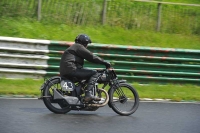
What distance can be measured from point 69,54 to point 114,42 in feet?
22.6

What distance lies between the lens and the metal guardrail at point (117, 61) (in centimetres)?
1483

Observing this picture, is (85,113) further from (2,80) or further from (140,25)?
(140,25)

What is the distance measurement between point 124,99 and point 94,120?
1209 millimetres

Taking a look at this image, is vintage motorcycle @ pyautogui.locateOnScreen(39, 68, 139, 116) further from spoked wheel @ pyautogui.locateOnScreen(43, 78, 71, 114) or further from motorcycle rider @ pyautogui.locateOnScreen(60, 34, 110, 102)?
motorcycle rider @ pyautogui.locateOnScreen(60, 34, 110, 102)

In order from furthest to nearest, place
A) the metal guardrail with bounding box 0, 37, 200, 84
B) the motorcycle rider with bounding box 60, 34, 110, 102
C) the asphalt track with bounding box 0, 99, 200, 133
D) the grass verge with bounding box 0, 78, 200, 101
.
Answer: the metal guardrail with bounding box 0, 37, 200, 84 < the grass verge with bounding box 0, 78, 200, 101 < the motorcycle rider with bounding box 60, 34, 110, 102 < the asphalt track with bounding box 0, 99, 200, 133

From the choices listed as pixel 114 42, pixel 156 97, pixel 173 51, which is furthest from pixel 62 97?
pixel 114 42

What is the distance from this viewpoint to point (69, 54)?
1114 centimetres

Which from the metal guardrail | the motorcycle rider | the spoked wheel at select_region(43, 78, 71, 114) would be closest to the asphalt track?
the spoked wheel at select_region(43, 78, 71, 114)

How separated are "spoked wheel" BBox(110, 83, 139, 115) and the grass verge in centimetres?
255

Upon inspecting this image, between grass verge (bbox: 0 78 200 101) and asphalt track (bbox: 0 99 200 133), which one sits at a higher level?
asphalt track (bbox: 0 99 200 133)

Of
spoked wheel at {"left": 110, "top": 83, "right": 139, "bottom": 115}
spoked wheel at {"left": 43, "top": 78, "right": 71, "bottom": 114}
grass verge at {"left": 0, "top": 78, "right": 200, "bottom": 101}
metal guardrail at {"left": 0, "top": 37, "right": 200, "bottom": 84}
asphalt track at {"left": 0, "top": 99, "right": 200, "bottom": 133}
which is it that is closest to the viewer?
asphalt track at {"left": 0, "top": 99, "right": 200, "bottom": 133}

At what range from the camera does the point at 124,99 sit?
11.6 metres

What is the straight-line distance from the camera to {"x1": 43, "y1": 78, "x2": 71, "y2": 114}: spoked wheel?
36.2ft

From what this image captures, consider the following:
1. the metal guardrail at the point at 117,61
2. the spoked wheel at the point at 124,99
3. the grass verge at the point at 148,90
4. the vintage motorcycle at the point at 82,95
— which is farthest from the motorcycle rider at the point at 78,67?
the metal guardrail at the point at 117,61
